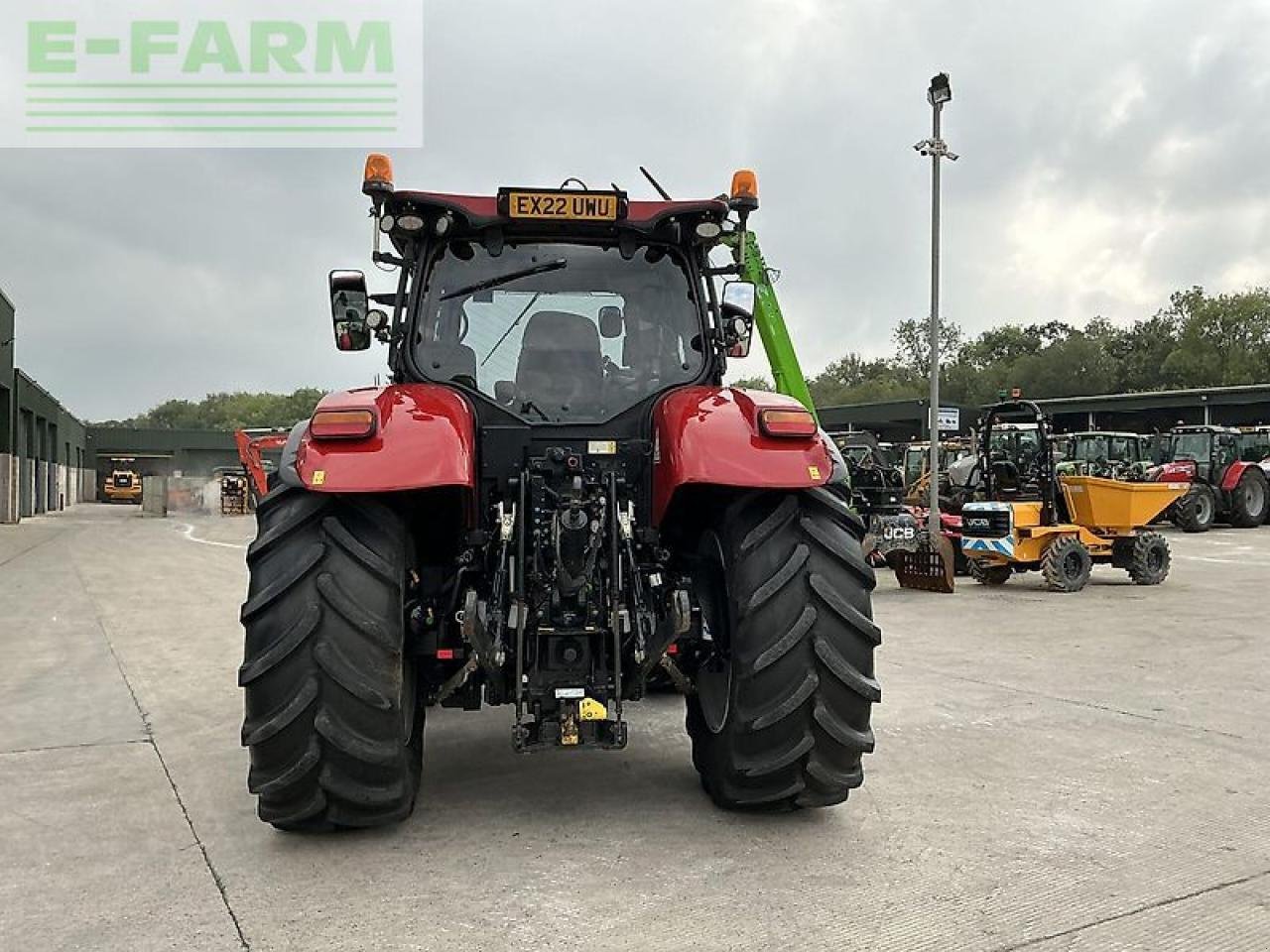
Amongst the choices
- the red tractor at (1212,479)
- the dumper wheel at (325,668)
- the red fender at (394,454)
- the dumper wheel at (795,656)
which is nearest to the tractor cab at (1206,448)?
the red tractor at (1212,479)

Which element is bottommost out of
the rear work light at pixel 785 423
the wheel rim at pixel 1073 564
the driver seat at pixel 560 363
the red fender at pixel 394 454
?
the wheel rim at pixel 1073 564

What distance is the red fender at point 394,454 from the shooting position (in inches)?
143

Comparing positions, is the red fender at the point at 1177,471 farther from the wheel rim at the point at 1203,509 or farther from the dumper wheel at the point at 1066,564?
the dumper wheel at the point at 1066,564

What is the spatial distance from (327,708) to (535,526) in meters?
0.96

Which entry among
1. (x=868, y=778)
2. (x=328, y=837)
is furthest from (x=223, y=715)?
(x=868, y=778)

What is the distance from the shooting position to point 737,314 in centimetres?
502

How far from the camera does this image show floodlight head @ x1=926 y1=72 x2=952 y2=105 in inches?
528

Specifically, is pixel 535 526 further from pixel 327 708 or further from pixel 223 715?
pixel 223 715

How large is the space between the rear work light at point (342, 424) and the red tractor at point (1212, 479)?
21128mm

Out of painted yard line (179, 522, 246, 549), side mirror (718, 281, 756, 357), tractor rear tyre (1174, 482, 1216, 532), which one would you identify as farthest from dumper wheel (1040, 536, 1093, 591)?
painted yard line (179, 522, 246, 549)

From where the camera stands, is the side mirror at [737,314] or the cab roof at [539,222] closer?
→ the cab roof at [539,222]

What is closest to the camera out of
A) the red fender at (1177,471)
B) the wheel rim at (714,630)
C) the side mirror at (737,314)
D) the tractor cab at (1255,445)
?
the wheel rim at (714,630)

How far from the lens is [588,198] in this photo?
4.40 metres

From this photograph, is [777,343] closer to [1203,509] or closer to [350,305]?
[350,305]
